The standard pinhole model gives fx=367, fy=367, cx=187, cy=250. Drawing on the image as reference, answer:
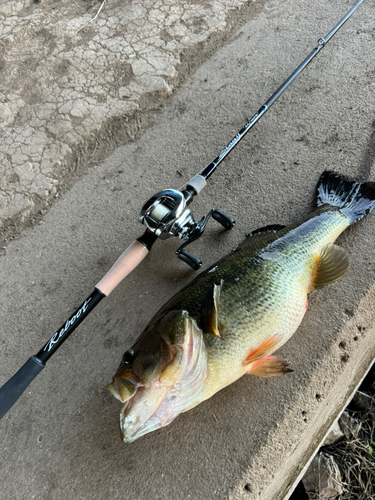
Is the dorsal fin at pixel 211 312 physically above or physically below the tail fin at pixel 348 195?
above

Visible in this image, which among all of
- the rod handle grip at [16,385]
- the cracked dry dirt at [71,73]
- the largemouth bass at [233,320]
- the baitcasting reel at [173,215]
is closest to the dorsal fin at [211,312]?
the largemouth bass at [233,320]

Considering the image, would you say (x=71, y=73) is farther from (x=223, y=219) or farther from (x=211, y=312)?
(x=211, y=312)

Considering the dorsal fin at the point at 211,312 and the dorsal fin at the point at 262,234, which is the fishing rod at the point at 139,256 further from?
the dorsal fin at the point at 211,312

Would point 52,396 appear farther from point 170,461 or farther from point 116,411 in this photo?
point 170,461

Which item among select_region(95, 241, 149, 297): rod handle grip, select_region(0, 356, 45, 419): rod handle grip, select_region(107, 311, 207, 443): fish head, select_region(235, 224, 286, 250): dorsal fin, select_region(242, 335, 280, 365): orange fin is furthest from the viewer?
select_region(235, 224, 286, 250): dorsal fin

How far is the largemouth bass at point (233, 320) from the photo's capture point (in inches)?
57.1

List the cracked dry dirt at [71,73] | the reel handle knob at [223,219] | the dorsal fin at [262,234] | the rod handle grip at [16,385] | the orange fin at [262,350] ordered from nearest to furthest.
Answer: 1. the rod handle grip at [16,385]
2. the orange fin at [262,350]
3. the dorsal fin at [262,234]
4. the reel handle knob at [223,219]
5. the cracked dry dirt at [71,73]

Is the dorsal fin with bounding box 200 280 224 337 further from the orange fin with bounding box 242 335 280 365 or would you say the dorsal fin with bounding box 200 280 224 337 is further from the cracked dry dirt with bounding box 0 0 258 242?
the cracked dry dirt with bounding box 0 0 258 242

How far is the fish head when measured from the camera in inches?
56.0

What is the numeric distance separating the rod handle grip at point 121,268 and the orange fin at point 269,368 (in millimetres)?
809

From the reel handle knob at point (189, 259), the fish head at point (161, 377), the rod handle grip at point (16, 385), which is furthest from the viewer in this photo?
the reel handle knob at point (189, 259)

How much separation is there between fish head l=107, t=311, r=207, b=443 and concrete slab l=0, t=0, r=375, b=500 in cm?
41

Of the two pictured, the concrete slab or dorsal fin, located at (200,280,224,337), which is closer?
dorsal fin, located at (200,280,224,337)

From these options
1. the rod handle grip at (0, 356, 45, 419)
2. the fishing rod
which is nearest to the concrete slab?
the fishing rod
